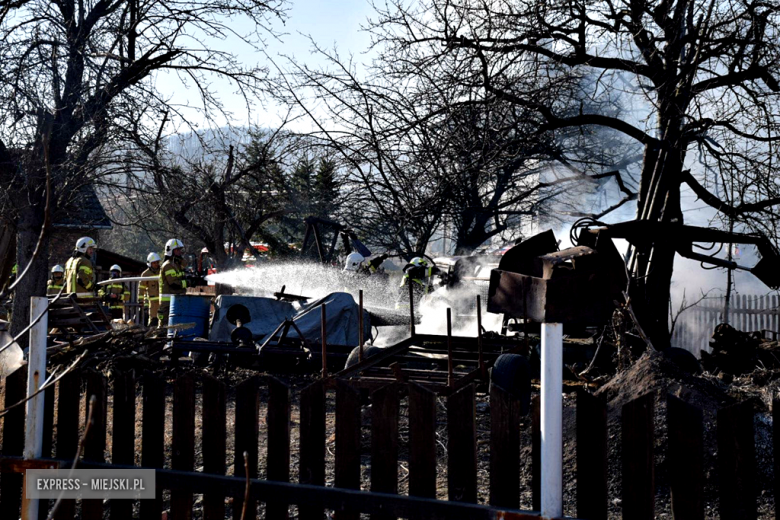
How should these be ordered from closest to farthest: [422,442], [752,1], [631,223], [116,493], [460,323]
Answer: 1. [422,442]
2. [116,493]
3. [752,1]
4. [631,223]
5. [460,323]

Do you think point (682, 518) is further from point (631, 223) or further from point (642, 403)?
point (631, 223)

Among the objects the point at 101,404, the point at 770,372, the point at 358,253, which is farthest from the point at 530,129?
the point at 358,253

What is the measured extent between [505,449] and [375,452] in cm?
50

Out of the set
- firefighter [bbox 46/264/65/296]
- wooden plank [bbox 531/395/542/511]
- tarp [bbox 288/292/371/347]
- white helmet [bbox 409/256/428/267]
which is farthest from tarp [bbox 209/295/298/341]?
wooden plank [bbox 531/395/542/511]

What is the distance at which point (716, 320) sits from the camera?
19.5 meters

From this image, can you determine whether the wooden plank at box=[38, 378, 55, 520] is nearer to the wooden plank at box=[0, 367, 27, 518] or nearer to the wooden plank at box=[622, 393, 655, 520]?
the wooden plank at box=[0, 367, 27, 518]

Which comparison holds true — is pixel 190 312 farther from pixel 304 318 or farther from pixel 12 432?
pixel 12 432

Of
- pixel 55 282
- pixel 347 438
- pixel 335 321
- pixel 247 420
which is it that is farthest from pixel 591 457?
pixel 55 282

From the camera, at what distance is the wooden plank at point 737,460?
2619 mm

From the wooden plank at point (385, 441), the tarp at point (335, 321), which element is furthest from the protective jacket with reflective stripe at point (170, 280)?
the wooden plank at point (385, 441)

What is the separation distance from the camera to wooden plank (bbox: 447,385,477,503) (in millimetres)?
2881

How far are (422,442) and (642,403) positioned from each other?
2.60 ft

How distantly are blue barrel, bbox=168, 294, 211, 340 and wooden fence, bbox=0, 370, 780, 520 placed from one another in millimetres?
8731

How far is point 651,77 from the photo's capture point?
A: 32.5 feet
